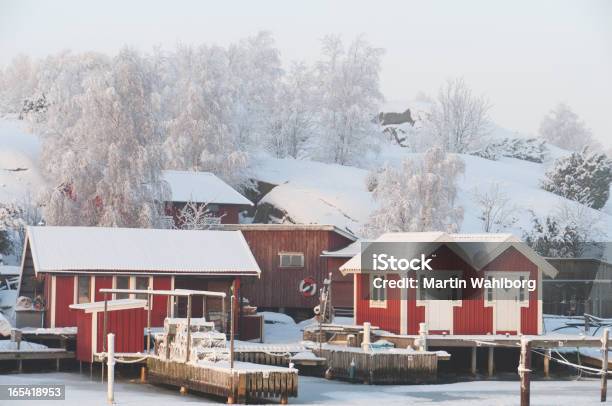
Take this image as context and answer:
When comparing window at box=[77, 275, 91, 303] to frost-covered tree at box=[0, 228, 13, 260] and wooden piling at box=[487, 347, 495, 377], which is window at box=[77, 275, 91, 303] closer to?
wooden piling at box=[487, 347, 495, 377]

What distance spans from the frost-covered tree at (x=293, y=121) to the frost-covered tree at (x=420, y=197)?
1221 inches

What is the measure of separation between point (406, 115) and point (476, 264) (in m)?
101

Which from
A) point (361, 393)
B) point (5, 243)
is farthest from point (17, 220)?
point (361, 393)

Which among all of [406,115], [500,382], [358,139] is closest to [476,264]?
[500,382]

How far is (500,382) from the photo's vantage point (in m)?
40.3

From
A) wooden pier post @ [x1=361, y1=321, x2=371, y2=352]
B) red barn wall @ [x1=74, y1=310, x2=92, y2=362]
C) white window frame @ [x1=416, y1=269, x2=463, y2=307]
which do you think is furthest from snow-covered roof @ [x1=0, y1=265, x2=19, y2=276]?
wooden pier post @ [x1=361, y1=321, x2=371, y2=352]

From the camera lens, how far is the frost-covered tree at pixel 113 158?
56.7 meters

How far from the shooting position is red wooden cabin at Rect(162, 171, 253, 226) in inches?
2616

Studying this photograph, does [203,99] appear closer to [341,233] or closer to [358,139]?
[358,139]

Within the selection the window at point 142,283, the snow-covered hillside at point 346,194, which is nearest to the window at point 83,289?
the window at point 142,283

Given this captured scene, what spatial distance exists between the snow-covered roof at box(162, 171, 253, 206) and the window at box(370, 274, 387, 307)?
22.0 m

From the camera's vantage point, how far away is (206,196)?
67.7m

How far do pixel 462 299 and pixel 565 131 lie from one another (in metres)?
102

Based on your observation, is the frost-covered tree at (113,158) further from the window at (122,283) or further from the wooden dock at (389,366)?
the wooden dock at (389,366)
